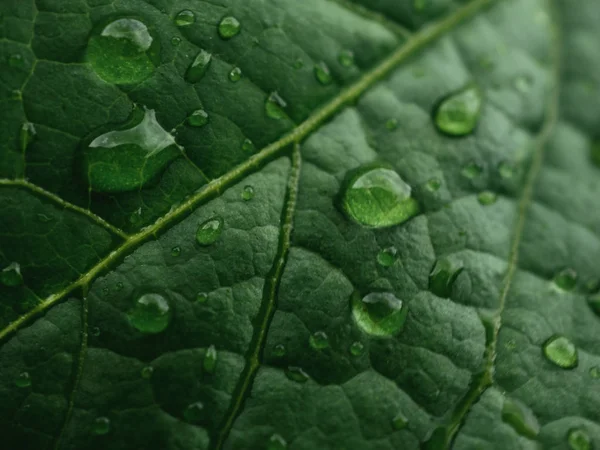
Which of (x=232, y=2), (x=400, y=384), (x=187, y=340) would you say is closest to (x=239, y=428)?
(x=187, y=340)

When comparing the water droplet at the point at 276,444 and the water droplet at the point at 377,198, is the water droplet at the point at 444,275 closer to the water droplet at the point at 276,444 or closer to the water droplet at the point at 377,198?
the water droplet at the point at 377,198

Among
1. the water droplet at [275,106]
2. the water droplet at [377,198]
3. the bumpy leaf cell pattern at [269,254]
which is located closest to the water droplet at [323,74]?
the bumpy leaf cell pattern at [269,254]

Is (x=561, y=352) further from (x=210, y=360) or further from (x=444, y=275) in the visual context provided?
(x=210, y=360)

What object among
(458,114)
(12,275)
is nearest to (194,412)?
(12,275)

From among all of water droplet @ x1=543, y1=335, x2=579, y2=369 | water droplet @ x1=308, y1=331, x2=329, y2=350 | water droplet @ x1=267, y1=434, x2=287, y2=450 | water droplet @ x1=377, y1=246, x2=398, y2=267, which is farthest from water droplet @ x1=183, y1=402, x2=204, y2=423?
water droplet @ x1=543, y1=335, x2=579, y2=369

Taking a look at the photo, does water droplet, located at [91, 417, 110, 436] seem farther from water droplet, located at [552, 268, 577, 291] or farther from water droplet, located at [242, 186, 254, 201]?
water droplet, located at [552, 268, 577, 291]

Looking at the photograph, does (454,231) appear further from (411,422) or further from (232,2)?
(232,2)
